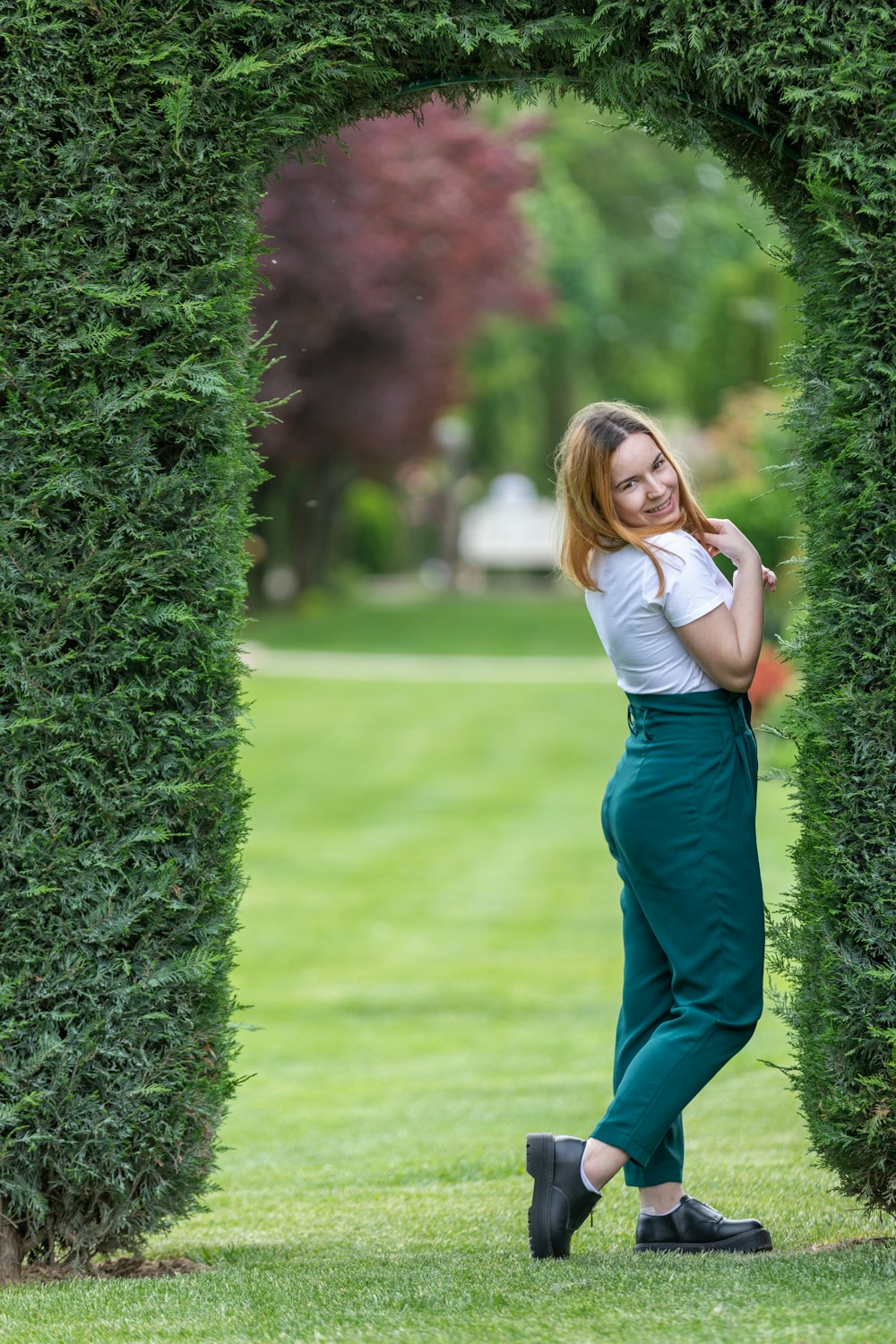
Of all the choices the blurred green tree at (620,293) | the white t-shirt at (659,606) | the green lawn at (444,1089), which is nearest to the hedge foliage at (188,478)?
the white t-shirt at (659,606)

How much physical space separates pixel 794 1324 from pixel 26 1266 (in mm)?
2122

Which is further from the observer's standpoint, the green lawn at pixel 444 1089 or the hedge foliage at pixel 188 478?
the hedge foliage at pixel 188 478

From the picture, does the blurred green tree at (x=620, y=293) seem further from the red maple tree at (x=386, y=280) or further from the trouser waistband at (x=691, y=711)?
the trouser waistband at (x=691, y=711)

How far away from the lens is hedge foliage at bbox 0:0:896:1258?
400 cm

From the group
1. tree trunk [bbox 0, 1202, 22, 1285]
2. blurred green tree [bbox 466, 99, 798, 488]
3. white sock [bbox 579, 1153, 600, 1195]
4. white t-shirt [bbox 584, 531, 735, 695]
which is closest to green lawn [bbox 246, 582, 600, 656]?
blurred green tree [bbox 466, 99, 798, 488]

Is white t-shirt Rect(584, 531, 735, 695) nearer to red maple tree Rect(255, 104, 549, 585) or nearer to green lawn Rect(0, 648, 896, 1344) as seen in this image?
green lawn Rect(0, 648, 896, 1344)

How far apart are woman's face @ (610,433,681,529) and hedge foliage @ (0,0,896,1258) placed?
384 millimetres

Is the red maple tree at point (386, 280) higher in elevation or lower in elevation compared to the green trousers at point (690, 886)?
higher

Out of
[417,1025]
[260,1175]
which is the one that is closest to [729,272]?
[417,1025]

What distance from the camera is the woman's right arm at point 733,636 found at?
3938 mm

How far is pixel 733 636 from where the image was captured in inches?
155

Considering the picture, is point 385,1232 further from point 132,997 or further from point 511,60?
point 511,60

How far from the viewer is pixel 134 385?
4102 mm

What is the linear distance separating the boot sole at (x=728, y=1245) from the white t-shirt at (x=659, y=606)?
147 centimetres
